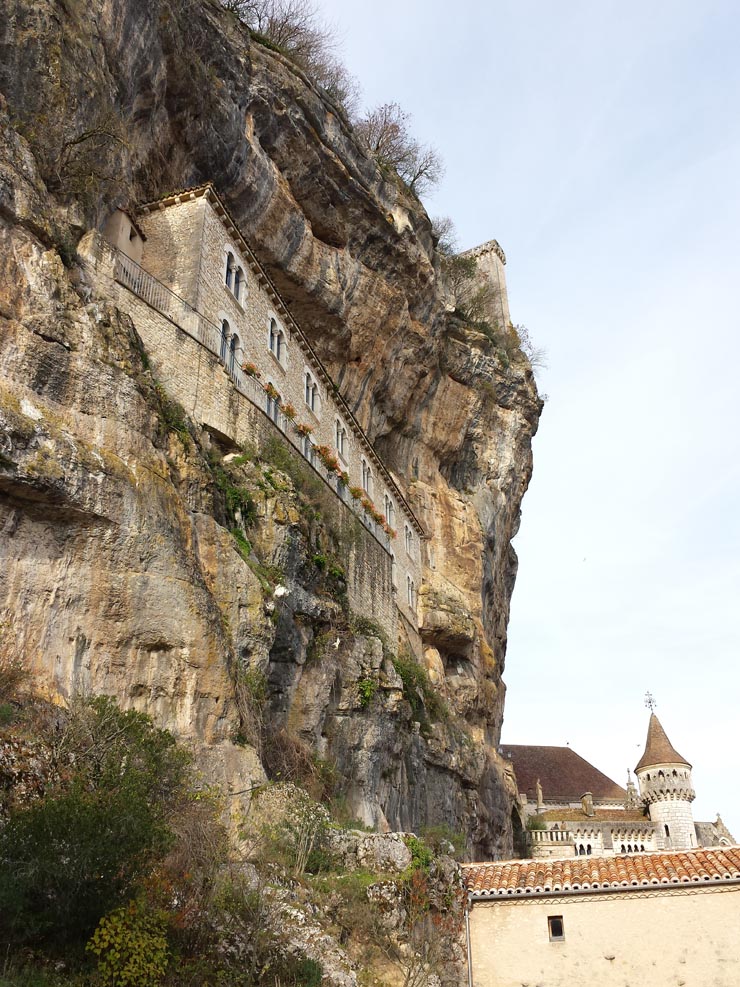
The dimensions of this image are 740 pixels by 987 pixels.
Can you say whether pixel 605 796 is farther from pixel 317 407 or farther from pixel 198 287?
pixel 198 287

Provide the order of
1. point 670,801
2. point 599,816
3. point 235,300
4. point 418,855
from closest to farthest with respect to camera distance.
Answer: point 418,855 → point 235,300 → point 599,816 → point 670,801

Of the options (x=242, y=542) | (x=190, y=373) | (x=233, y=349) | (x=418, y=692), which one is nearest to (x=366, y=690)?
(x=242, y=542)

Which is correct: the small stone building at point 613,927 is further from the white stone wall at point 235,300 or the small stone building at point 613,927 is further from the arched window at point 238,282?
the arched window at point 238,282

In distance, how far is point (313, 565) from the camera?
2195cm

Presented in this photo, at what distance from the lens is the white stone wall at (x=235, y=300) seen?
2408 centimetres

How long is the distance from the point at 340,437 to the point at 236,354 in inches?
332

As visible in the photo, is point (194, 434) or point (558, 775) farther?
point (558, 775)

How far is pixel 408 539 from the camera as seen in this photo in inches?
1513

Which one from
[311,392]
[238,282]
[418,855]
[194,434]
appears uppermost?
[238,282]

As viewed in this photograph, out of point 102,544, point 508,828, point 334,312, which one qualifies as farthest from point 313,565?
point 508,828

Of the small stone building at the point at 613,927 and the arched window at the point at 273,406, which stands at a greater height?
the arched window at the point at 273,406

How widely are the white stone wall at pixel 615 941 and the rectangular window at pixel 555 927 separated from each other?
0.27ft

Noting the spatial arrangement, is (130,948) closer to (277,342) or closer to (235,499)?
(235,499)

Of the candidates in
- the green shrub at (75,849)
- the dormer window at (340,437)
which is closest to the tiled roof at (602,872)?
the green shrub at (75,849)
